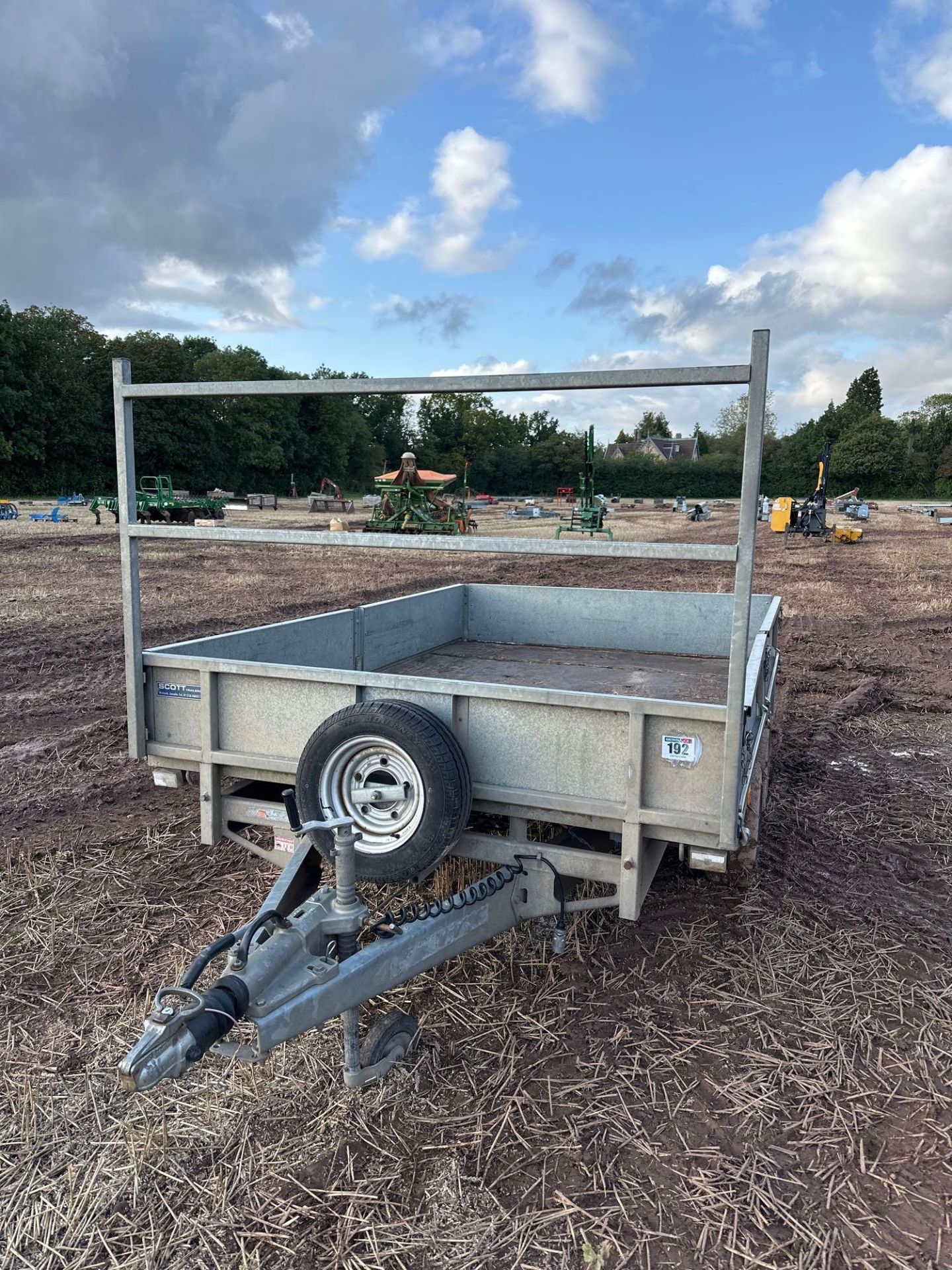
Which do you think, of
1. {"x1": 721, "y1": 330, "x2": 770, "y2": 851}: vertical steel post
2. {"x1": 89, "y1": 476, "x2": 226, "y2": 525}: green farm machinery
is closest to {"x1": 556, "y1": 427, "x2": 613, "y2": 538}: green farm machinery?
{"x1": 89, "y1": 476, "x2": 226, "y2": 525}: green farm machinery

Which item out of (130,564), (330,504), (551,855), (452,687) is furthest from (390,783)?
(330,504)

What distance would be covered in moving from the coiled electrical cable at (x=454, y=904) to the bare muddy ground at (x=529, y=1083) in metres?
0.54

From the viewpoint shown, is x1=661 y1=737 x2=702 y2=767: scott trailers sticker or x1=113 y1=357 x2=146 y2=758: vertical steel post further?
x1=113 y1=357 x2=146 y2=758: vertical steel post

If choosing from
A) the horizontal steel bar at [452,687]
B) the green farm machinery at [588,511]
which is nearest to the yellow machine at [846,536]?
the green farm machinery at [588,511]

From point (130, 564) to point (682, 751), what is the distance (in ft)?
6.86

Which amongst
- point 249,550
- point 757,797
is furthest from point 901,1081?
point 249,550

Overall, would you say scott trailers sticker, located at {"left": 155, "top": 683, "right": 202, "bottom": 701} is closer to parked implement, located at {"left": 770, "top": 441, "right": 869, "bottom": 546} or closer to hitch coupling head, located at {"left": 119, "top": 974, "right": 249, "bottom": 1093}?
hitch coupling head, located at {"left": 119, "top": 974, "right": 249, "bottom": 1093}

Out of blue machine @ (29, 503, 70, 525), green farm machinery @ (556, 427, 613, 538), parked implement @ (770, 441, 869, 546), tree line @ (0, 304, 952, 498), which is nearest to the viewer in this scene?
green farm machinery @ (556, 427, 613, 538)

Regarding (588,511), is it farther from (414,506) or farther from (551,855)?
(551,855)

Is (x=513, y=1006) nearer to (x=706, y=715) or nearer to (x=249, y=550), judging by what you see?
(x=706, y=715)

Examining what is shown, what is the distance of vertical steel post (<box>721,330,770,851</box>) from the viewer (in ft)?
7.57

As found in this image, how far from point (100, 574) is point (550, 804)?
44.7ft

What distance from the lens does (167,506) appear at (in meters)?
24.3

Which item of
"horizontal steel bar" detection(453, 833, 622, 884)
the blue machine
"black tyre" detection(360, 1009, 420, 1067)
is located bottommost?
"black tyre" detection(360, 1009, 420, 1067)
